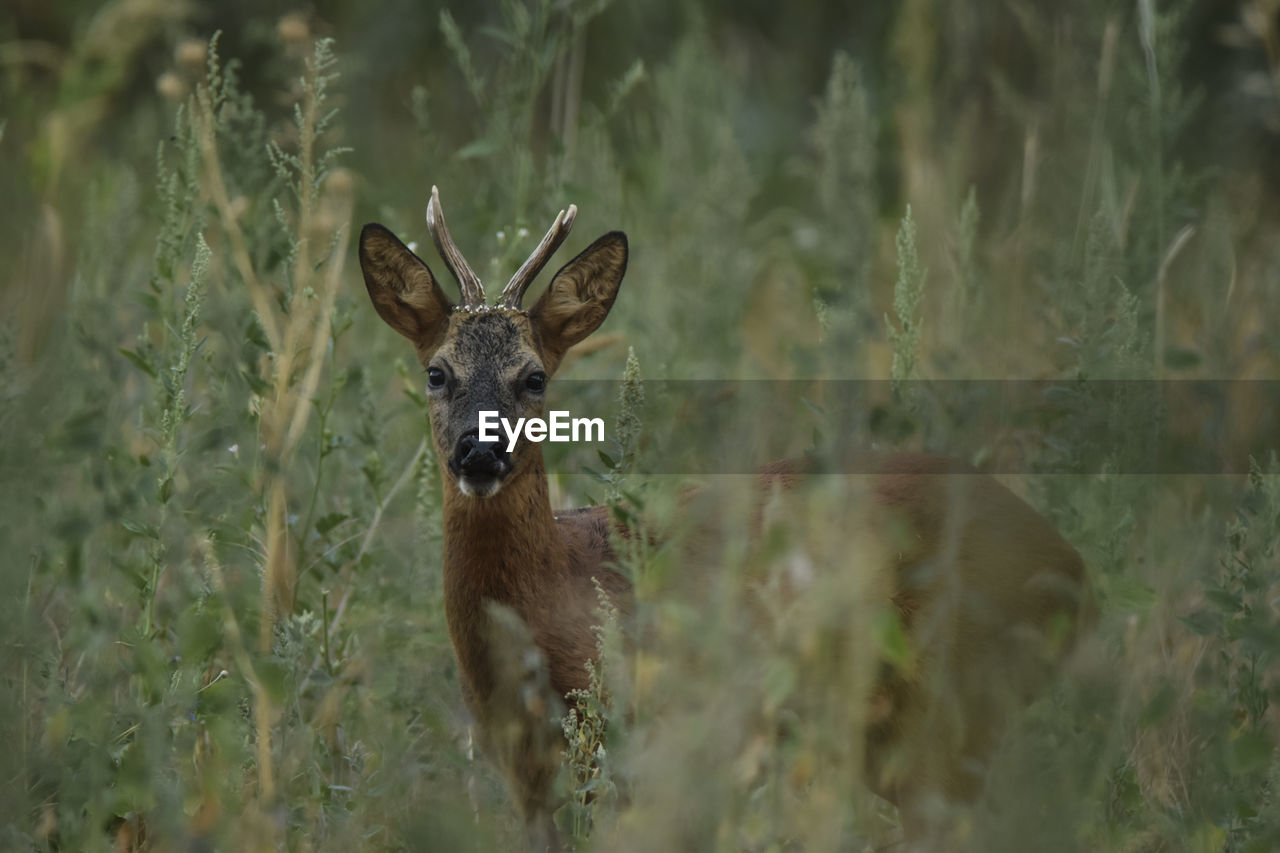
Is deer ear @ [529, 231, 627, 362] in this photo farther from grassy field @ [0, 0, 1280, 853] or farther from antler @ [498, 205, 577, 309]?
grassy field @ [0, 0, 1280, 853]

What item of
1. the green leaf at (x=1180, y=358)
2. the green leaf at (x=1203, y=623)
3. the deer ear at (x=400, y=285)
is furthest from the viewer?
the deer ear at (x=400, y=285)

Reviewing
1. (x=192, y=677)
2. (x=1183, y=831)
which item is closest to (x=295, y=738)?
(x=192, y=677)

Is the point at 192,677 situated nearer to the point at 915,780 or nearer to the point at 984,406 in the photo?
the point at 915,780

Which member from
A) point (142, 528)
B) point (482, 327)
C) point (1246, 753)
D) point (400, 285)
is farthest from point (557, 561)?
point (1246, 753)

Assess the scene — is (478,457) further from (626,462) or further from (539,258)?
(626,462)

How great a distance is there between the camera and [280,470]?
320 cm

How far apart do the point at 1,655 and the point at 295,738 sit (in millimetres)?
617

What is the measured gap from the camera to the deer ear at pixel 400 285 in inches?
161

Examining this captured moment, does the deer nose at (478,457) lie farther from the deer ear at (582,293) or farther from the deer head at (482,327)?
the deer ear at (582,293)

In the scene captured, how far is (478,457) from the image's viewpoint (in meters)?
3.71

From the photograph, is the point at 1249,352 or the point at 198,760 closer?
the point at 198,760

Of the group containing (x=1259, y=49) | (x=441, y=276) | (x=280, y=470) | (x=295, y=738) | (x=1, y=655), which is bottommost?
(x=295, y=738)

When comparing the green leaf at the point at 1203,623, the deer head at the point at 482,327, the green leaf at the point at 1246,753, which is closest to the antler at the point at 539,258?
the deer head at the point at 482,327

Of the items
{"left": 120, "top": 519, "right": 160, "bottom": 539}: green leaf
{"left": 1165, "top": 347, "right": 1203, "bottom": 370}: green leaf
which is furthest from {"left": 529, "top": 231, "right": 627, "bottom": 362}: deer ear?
{"left": 1165, "top": 347, "right": 1203, "bottom": 370}: green leaf
